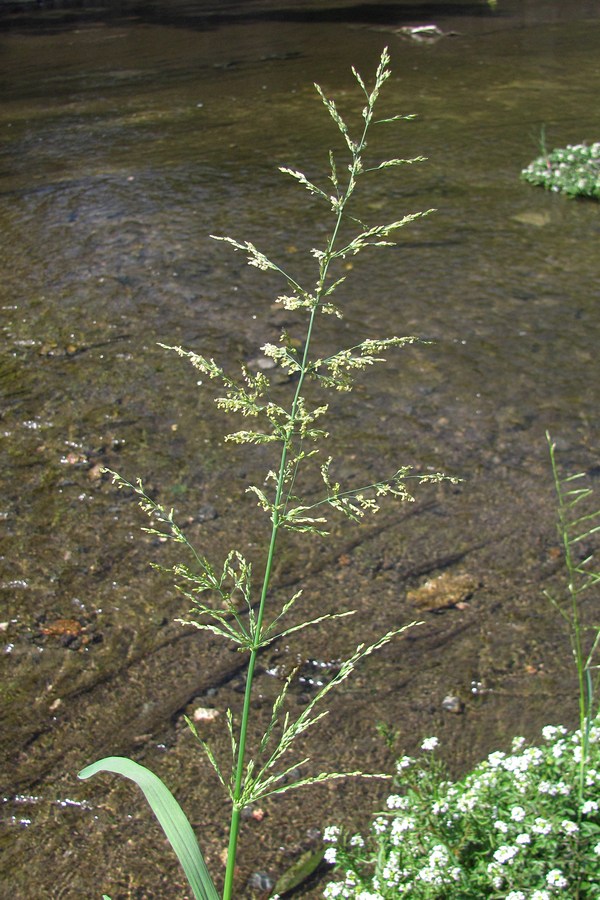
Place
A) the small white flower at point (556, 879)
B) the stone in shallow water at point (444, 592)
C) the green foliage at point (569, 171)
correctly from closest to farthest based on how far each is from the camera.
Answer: the small white flower at point (556, 879)
the stone in shallow water at point (444, 592)
the green foliage at point (569, 171)

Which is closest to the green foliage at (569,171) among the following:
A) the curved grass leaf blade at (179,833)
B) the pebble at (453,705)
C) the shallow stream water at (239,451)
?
the shallow stream water at (239,451)

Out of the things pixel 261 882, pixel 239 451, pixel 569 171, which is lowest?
pixel 261 882

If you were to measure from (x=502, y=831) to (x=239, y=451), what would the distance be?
6.27ft

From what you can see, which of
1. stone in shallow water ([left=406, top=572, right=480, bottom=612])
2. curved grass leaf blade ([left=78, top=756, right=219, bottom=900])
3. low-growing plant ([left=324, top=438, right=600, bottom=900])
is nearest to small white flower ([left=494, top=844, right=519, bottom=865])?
low-growing plant ([left=324, top=438, right=600, bottom=900])

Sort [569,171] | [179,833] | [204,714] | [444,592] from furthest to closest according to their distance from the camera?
[569,171] < [444,592] < [204,714] < [179,833]

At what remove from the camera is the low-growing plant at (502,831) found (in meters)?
1.63

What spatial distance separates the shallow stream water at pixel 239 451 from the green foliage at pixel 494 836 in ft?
1.18

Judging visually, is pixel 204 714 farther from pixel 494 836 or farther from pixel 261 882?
pixel 494 836

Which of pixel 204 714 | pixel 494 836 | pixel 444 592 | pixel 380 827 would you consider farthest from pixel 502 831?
pixel 444 592

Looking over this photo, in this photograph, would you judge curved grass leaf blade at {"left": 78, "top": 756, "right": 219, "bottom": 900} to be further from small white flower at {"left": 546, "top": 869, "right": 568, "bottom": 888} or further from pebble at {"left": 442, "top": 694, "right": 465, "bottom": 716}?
pebble at {"left": 442, "top": 694, "right": 465, "bottom": 716}

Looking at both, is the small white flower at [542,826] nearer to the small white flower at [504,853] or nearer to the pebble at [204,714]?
the small white flower at [504,853]

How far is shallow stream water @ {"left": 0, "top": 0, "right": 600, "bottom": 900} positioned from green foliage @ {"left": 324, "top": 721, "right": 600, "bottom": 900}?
1.18 ft

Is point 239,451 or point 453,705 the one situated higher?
point 239,451

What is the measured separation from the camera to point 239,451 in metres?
3.42
